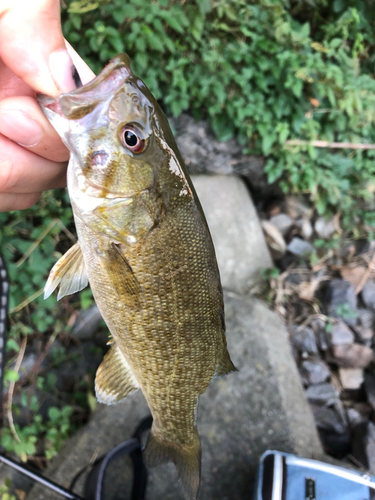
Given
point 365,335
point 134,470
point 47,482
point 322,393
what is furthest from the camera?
point 365,335

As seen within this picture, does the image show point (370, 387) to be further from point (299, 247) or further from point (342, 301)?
point (299, 247)

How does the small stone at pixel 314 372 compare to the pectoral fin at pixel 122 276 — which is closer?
the pectoral fin at pixel 122 276

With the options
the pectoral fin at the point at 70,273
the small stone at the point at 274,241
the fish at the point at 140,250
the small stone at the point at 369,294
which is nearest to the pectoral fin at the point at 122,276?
the fish at the point at 140,250

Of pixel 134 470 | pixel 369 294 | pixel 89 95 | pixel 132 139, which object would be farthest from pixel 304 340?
pixel 89 95

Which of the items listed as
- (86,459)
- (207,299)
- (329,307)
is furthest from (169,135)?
(329,307)

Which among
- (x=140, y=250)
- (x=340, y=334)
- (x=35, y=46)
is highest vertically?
(x=35, y=46)

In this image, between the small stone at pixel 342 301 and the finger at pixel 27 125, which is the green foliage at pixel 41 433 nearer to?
the finger at pixel 27 125

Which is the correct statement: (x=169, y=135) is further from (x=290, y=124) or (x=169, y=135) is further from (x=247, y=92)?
(x=290, y=124)
